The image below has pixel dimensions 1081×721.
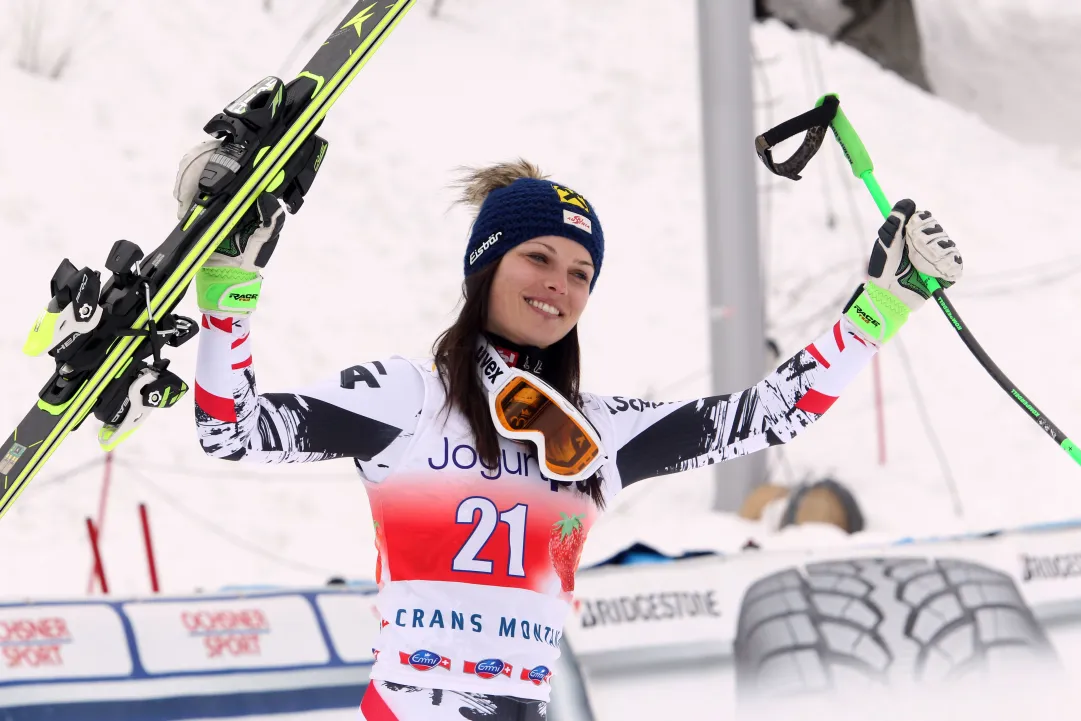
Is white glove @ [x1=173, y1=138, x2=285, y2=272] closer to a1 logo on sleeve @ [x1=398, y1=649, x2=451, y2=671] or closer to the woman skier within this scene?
the woman skier

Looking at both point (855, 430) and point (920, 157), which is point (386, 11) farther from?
point (920, 157)

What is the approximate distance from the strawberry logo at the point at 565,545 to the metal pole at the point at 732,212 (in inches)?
206

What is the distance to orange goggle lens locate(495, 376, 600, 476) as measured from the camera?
2244mm

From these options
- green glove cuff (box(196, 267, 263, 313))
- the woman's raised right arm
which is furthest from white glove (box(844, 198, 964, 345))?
green glove cuff (box(196, 267, 263, 313))

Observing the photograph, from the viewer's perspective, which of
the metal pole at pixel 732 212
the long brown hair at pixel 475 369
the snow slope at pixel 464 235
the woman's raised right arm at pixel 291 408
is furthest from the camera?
the metal pole at pixel 732 212

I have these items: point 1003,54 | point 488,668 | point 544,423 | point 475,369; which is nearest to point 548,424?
point 544,423

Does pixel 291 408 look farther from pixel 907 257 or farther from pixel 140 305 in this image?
pixel 907 257

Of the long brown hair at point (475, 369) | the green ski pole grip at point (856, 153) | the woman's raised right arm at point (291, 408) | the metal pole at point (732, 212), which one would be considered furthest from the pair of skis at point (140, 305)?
the metal pole at point (732, 212)

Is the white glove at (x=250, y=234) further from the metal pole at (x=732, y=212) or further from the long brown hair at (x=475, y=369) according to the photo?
the metal pole at (x=732, y=212)

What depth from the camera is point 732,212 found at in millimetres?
7508

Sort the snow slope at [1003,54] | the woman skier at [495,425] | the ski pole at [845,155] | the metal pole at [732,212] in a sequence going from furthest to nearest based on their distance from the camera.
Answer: the snow slope at [1003,54] → the metal pole at [732,212] → the ski pole at [845,155] → the woman skier at [495,425]

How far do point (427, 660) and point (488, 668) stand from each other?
0.10 m

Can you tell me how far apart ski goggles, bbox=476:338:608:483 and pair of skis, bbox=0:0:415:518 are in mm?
480

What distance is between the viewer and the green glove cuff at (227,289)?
6.59ft
